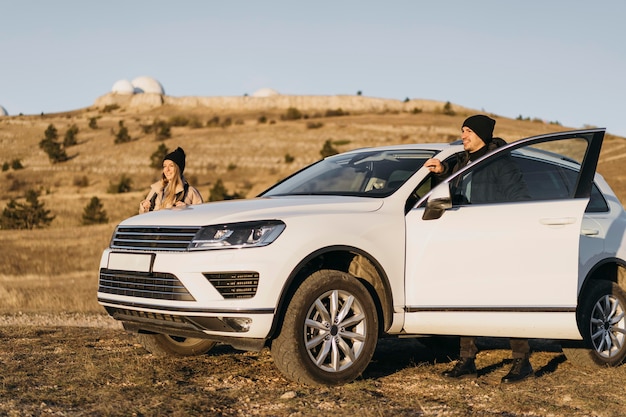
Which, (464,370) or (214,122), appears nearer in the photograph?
(464,370)

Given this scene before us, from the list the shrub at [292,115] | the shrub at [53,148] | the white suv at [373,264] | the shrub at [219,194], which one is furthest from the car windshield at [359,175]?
the shrub at [292,115]

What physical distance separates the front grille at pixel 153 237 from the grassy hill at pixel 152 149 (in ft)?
26.0

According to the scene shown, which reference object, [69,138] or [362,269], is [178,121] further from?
[362,269]

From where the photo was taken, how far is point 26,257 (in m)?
26.5

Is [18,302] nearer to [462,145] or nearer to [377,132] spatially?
[462,145]

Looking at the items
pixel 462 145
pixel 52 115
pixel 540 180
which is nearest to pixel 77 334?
pixel 462 145

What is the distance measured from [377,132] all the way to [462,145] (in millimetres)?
58793

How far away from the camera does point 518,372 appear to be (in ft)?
19.9

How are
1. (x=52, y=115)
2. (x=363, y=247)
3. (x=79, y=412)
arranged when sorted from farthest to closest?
(x=52, y=115) → (x=363, y=247) → (x=79, y=412)

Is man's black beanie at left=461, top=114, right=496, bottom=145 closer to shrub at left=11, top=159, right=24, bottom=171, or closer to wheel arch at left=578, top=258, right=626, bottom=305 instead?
wheel arch at left=578, top=258, right=626, bottom=305

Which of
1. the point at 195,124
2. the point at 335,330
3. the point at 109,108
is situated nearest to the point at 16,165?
the point at 195,124

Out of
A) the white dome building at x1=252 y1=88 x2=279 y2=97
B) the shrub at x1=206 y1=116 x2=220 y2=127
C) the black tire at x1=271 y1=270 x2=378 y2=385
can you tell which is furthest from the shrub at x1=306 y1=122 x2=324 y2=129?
the black tire at x1=271 y1=270 x2=378 y2=385

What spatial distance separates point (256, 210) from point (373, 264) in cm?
92

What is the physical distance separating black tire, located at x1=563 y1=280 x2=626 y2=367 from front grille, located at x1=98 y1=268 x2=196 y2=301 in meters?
3.20
